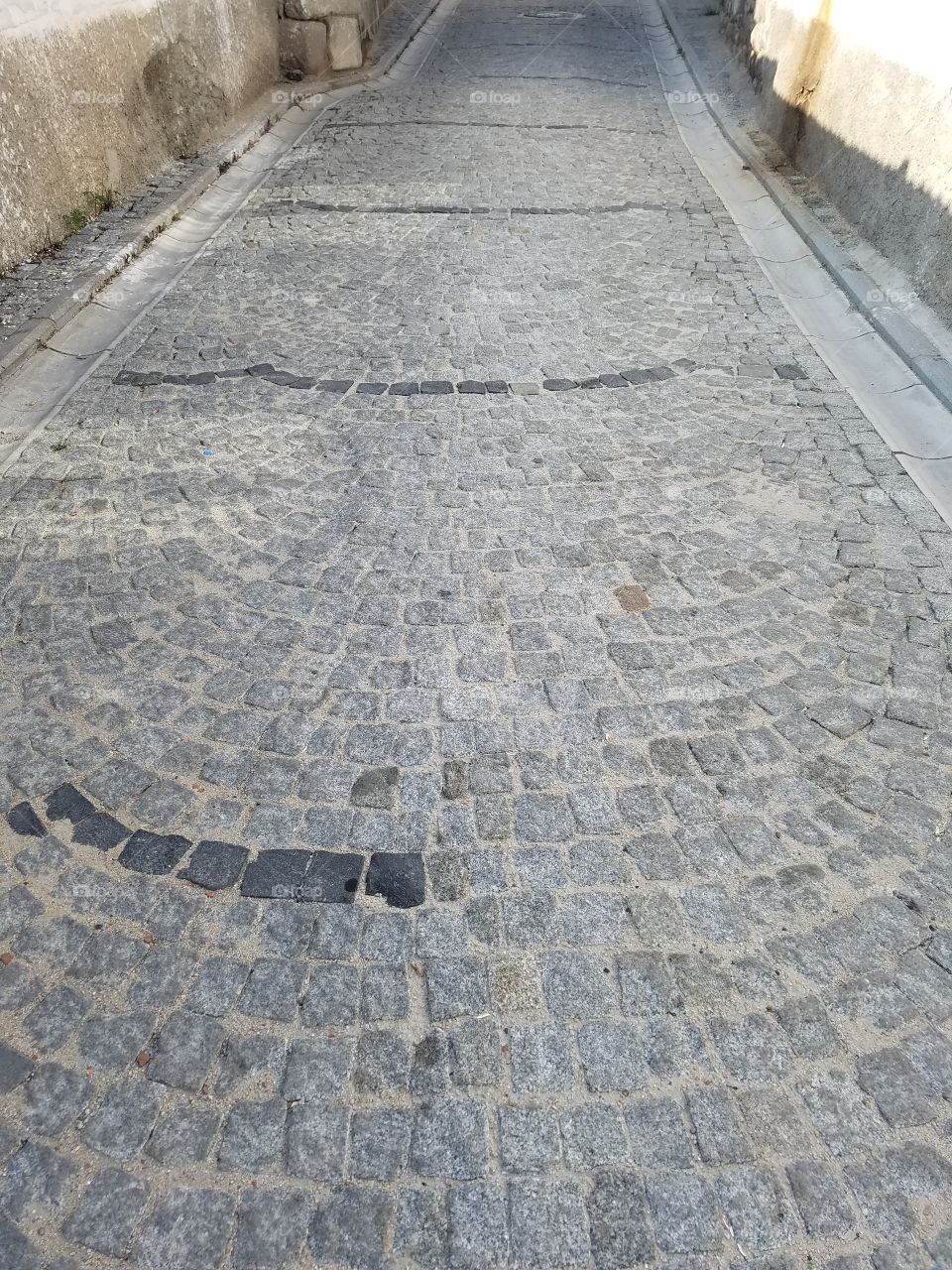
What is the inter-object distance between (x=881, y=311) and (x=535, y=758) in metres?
5.16

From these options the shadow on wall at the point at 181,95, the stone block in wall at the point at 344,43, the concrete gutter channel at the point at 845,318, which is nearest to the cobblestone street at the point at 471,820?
the concrete gutter channel at the point at 845,318

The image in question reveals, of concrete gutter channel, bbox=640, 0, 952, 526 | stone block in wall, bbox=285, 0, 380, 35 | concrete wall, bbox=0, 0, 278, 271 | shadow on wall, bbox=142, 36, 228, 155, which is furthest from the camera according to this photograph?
stone block in wall, bbox=285, 0, 380, 35

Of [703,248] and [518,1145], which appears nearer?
[518,1145]

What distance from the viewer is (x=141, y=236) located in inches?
298

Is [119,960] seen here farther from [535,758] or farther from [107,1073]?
[535,758]

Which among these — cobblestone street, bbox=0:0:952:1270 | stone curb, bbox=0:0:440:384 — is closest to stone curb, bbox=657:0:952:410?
cobblestone street, bbox=0:0:952:1270

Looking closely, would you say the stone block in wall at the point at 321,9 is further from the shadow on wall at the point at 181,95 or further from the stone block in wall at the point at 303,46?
the shadow on wall at the point at 181,95

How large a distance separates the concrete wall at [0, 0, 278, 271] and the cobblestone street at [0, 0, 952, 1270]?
6.84 ft

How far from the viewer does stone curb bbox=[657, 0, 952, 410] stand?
18.9 ft

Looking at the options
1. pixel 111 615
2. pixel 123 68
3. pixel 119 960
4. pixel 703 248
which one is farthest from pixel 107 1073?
pixel 123 68

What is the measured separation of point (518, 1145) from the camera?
2.29 metres

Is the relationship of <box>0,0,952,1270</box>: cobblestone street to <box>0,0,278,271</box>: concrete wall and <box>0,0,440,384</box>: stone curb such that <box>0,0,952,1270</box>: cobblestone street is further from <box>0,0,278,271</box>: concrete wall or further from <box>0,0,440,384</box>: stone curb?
<box>0,0,278,271</box>: concrete wall

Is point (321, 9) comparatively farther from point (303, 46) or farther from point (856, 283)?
point (856, 283)

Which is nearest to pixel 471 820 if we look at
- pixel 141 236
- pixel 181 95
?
pixel 141 236
